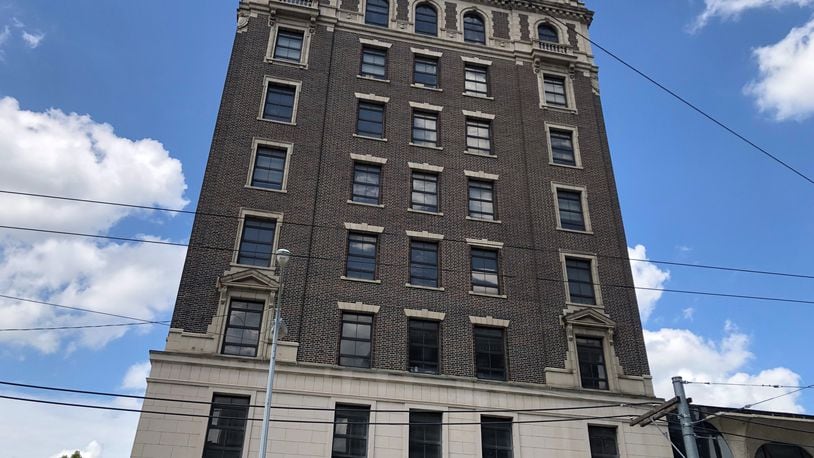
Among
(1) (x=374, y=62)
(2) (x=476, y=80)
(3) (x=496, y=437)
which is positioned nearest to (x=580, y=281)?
(3) (x=496, y=437)

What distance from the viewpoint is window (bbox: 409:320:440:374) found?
2402 centimetres

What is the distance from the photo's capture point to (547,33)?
35.4 m

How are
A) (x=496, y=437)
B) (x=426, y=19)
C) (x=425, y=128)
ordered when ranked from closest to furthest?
(x=496, y=437)
(x=425, y=128)
(x=426, y=19)

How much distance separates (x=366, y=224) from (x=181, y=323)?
809 cm

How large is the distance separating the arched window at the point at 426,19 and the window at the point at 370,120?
604cm

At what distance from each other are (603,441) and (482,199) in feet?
36.4

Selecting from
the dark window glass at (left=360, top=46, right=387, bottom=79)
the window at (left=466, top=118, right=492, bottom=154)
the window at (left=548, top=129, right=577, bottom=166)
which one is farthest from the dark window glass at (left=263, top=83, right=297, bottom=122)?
the window at (left=548, top=129, right=577, bottom=166)

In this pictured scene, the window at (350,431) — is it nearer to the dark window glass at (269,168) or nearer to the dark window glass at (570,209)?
the dark window glass at (269,168)

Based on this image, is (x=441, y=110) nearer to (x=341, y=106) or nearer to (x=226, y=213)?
(x=341, y=106)

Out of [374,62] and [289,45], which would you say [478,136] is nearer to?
[374,62]

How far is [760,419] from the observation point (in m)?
23.5

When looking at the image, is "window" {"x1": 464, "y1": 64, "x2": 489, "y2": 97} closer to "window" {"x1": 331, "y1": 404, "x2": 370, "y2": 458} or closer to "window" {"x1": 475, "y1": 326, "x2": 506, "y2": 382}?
"window" {"x1": 475, "y1": 326, "x2": 506, "y2": 382}

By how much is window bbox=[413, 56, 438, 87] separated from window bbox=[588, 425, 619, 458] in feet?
57.2

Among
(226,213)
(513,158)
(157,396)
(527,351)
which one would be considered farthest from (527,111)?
(157,396)
